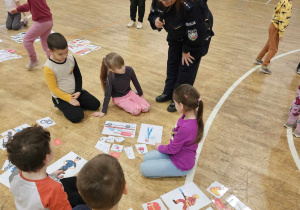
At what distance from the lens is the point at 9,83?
12.2ft

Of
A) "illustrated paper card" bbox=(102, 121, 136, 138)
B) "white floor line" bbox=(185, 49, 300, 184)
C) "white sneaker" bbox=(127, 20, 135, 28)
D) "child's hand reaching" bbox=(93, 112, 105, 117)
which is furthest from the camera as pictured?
"white sneaker" bbox=(127, 20, 135, 28)

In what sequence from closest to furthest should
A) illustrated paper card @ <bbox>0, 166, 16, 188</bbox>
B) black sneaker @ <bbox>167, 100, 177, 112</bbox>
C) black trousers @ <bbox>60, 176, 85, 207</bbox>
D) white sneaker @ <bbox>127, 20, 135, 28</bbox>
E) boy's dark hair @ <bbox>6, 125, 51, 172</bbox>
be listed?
boy's dark hair @ <bbox>6, 125, 51, 172</bbox> → black trousers @ <bbox>60, 176, 85, 207</bbox> → illustrated paper card @ <bbox>0, 166, 16, 188</bbox> → black sneaker @ <bbox>167, 100, 177, 112</bbox> → white sneaker @ <bbox>127, 20, 135, 28</bbox>

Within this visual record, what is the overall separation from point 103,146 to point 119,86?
0.89 metres

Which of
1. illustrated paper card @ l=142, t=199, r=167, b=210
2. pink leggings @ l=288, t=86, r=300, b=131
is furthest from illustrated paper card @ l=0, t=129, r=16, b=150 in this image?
pink leggings @ l=288, t=86, r=300, b=131

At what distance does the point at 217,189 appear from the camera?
7.70 ft

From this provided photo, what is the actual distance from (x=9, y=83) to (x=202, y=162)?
318cm

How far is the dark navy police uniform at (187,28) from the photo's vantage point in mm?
2594

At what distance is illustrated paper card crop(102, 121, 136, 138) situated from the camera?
293 centimetres

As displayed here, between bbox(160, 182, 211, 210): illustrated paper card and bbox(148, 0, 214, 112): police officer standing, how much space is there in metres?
1.47

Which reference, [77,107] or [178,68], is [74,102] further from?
[178,68]

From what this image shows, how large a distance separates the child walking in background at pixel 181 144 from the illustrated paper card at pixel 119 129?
0.53 m

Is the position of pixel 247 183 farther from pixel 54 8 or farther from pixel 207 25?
pixel 54 8

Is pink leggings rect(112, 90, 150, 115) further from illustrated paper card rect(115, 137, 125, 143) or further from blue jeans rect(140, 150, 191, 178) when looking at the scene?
blue jeans rect(140, 150, 191, 178)

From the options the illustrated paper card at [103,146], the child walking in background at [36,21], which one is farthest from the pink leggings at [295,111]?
the child walking in background at [36,21]
